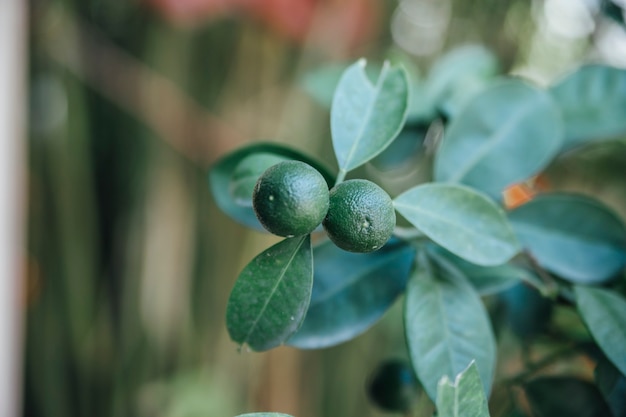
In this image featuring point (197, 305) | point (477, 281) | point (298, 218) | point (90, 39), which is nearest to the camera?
point (298, 218)

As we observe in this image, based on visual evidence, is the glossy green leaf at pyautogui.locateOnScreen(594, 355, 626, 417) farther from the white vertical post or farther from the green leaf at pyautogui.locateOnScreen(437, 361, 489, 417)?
the white vertical post

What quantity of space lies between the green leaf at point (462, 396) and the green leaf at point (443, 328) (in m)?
0.04

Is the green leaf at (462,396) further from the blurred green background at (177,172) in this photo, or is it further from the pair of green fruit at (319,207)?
the blurred green background at (177,172)

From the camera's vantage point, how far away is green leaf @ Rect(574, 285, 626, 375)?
23 cm

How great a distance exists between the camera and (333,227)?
175 millimetres

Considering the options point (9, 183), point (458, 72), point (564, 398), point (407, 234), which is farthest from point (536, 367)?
point (9, 183)

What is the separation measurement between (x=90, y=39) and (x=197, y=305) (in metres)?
0.63

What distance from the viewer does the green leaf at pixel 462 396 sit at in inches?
6.5

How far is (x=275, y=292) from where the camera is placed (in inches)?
7.4

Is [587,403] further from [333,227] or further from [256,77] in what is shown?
[256,77]

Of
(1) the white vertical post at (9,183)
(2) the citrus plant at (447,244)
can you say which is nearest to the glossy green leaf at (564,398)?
(2) the citrus plant at (447,244)

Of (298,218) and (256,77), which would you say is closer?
(298,218)

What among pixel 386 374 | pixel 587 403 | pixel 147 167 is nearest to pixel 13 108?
pixel 147 167

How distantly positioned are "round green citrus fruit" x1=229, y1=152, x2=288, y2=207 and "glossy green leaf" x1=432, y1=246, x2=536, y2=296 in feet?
0.32
